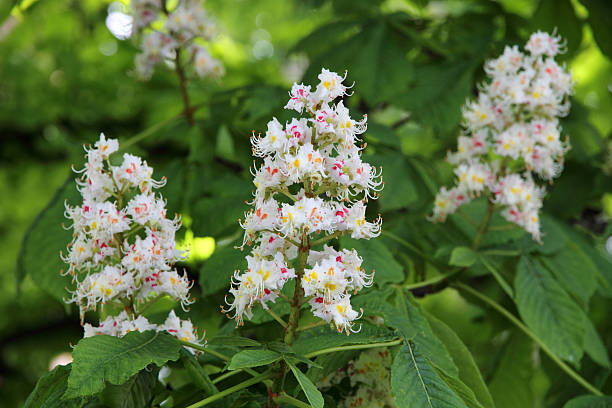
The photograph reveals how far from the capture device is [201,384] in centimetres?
125

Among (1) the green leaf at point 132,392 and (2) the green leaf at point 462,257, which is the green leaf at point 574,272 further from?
(1) the green leaf at point 132,392

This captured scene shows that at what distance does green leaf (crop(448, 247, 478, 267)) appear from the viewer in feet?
5.97

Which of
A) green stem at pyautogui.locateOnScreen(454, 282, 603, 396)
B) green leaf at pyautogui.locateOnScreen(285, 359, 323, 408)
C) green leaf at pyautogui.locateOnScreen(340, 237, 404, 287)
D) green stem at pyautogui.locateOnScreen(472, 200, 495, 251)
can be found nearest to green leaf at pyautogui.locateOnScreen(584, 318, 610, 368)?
green stem at pyautogui.locateOnScreen(454, 282, 603, 396)

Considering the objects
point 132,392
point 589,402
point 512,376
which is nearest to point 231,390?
point 132,392

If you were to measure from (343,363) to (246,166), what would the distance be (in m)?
1.27

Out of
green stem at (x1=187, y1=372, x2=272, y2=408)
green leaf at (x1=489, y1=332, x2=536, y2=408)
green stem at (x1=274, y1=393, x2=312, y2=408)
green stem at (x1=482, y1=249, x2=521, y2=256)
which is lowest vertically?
green leaf at (x1=489, y1=332, x2=536, y2=408)

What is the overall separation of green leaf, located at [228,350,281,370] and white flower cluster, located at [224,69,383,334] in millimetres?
106

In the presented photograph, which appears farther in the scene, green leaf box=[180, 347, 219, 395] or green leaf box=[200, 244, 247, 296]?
green leaf box=[200, 244, 247, 296]

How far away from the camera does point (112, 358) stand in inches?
44.3

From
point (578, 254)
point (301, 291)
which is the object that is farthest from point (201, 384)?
point (578, 254)

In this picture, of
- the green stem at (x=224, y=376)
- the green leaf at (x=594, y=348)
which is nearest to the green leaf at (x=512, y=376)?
the green leaf at (x=594, y=348)

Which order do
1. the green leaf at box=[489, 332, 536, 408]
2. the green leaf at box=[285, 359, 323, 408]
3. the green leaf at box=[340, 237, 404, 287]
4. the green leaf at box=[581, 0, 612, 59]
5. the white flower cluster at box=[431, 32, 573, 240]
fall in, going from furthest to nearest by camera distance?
the green leaf at box=[489, 332, 536, 408] → the green leaf at box=[581, 0, 612, 59] → the white flower cluster at box=[431, 32, 573, 240] → the green leaf at box=[340, 237, 404, 287] → the green leaf at box=[285, 359, 323, 408]

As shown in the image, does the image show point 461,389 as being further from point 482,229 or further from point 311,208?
point 482,229

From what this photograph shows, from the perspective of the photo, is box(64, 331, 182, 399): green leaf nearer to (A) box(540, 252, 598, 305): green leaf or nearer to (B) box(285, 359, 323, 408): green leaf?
(B) box(285, 359, 323, 408): green leaf
